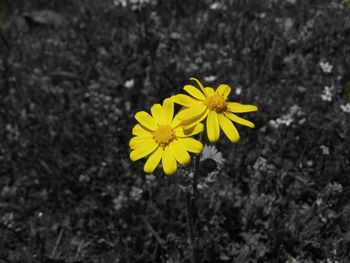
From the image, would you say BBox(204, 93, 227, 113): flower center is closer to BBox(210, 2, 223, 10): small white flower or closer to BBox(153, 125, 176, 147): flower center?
BBox(153, 125, 176, 147): flower center

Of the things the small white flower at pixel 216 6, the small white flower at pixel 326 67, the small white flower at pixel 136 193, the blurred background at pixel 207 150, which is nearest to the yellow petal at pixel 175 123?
the blurred background at pixel 207 150

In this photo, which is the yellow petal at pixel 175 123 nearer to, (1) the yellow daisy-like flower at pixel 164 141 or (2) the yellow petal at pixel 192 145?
(1) the yellow daisy-like flower at pixel 164 141

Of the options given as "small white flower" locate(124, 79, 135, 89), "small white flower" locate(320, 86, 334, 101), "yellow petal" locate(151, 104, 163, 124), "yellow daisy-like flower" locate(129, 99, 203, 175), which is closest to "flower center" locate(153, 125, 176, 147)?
"yellow daisy-like flower" locate(129, 99, 203, 175)

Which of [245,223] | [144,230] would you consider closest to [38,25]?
[144,230]

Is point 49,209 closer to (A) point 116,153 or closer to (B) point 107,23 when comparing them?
(A) point 116,153

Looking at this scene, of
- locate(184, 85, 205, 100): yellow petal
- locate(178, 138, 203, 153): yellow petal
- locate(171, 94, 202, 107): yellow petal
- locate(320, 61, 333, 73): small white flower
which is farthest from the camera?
locate(320, 61, 333, 73): small white flower

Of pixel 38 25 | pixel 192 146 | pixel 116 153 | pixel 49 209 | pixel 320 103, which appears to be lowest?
pixel 192 146

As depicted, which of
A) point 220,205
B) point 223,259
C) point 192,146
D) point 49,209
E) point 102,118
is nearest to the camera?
point 192,146

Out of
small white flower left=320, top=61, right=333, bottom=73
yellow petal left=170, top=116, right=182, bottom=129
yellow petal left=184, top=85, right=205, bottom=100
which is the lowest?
yellow petal left=170, top=116, right=182, bottom=129
